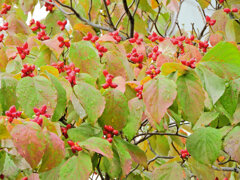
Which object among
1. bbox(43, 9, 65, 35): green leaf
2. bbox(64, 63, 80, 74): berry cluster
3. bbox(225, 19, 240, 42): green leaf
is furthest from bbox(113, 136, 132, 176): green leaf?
bbox(43, 9, 65, 35): green leaf

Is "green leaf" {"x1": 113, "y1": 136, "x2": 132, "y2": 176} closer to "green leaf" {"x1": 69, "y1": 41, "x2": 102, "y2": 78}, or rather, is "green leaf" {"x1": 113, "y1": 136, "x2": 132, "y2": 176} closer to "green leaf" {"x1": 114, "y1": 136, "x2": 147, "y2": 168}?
"green leaf" {"x1": 114, "y1": 136, "x2": 147, "y2": 168}

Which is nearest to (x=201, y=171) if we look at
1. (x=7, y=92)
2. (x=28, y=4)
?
(x=7, y=92)

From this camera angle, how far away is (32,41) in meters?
1.81

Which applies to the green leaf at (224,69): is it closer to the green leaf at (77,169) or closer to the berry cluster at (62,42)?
the green leaf at (77,169)

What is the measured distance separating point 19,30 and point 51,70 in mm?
879

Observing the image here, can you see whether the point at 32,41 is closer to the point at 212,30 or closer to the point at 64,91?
the point at 64,91

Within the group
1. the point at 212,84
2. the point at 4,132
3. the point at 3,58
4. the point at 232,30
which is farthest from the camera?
the point at 232,30

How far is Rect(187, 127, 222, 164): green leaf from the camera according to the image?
130 cm

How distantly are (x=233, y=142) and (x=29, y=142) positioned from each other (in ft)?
2.11

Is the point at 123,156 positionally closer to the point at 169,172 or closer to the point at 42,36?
the point at 169,172

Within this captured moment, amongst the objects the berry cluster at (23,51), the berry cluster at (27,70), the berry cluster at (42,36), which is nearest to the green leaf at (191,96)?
the berry cluster at (27,70)

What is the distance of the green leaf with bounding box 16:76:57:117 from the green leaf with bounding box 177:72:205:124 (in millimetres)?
316

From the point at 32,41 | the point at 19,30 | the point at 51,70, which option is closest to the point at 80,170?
the point at 51,70

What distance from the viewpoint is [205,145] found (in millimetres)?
1312
